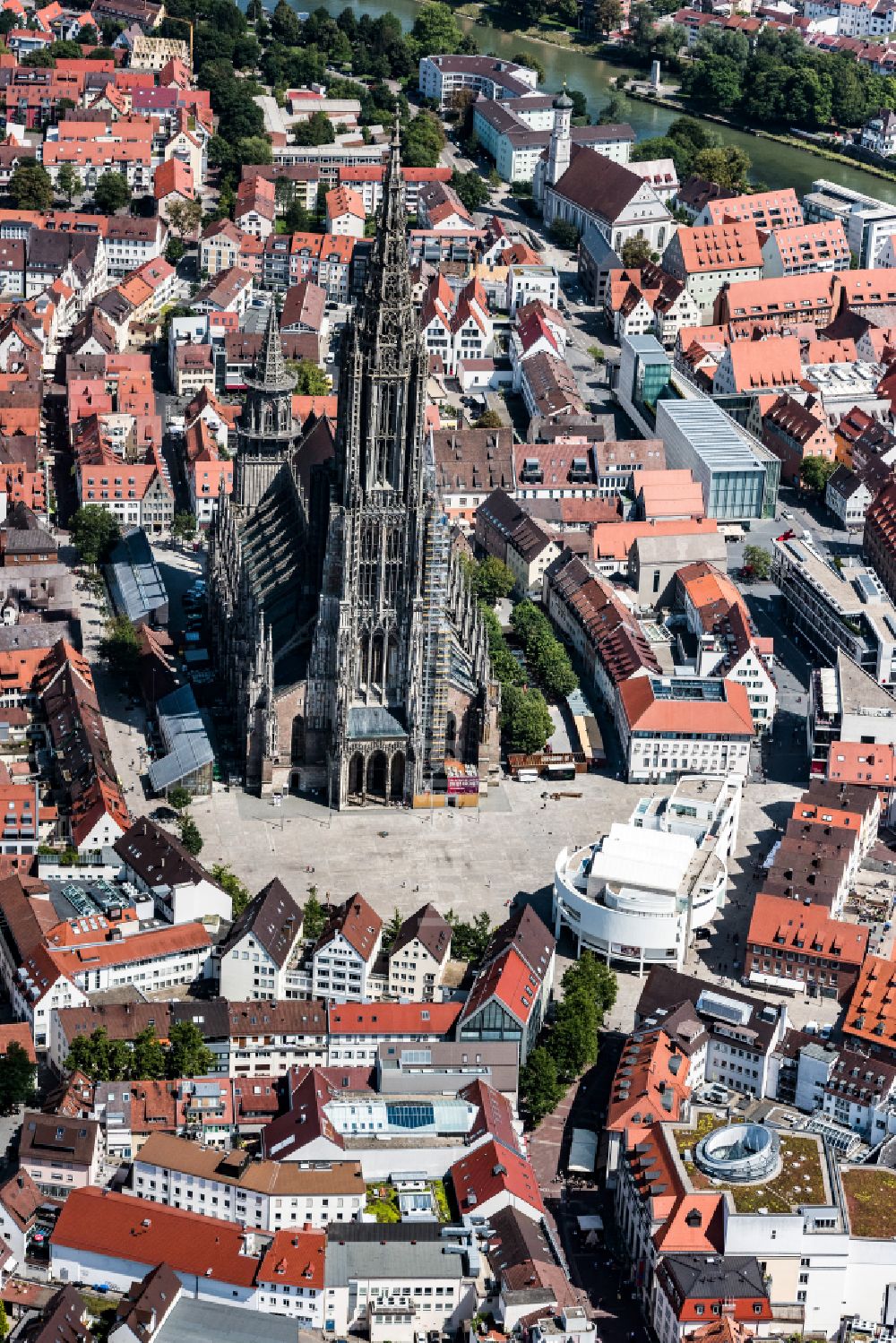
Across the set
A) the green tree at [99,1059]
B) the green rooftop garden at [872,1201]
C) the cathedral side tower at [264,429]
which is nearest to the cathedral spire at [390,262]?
the cathedral side tower at [264,429]

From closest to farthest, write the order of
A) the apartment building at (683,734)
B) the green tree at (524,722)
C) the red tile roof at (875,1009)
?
the red tile roof at (875,1009)
the apartment building at (683,734)
the green tree at (524,722)

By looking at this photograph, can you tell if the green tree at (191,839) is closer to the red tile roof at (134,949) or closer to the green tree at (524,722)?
the red tile roof at (134,949)

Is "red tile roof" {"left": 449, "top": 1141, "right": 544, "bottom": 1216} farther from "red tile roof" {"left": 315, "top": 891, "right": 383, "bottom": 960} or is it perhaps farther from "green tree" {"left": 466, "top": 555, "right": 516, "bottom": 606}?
"green tree" {"left": 466, "top": 555, "right": 516, "bottom": 606}

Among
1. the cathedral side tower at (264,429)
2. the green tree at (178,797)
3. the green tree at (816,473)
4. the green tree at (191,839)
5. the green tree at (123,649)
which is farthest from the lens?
the green tree at (816,473)

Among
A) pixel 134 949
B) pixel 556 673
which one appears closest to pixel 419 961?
pixel 134 949

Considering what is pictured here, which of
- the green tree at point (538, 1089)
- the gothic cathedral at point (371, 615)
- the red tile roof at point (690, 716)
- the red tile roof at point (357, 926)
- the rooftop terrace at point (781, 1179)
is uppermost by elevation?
the gothic cathedral at point (371, 615)

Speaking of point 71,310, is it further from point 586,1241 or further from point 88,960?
point 586,1241

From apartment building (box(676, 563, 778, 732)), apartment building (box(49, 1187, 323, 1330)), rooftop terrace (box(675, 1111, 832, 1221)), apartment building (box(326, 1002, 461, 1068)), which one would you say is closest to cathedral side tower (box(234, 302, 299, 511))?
apartment building (box(676, 563, 778, 732))
